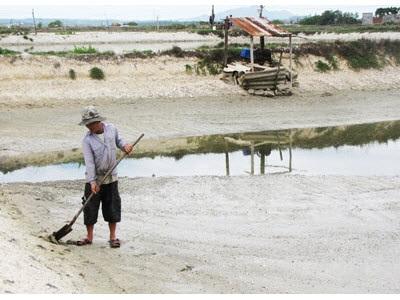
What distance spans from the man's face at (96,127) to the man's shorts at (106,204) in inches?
27.3

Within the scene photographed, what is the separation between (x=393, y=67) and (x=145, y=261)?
92.4 ft

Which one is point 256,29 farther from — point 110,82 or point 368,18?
point 368,18

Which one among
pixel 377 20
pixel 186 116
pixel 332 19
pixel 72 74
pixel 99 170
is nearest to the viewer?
pixel 99 170

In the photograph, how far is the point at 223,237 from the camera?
8.76m

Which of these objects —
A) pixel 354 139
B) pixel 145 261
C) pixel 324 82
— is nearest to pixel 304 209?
pixel 145 261

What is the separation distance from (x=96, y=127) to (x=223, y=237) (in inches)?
94.1

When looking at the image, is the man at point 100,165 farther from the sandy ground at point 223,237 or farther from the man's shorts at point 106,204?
the sandy ground at point 223,237

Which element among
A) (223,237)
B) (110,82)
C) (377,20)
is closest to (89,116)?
(223,237)

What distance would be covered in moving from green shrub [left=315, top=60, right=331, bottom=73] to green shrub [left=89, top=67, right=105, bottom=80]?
10.7 metres

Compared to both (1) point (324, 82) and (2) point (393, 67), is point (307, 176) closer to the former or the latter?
(1) point (324, 82)

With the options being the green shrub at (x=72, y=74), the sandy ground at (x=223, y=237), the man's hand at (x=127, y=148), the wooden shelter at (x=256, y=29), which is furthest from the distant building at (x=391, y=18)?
the man's hand at (x=127, y=148)

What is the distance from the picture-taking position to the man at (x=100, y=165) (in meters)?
7.77

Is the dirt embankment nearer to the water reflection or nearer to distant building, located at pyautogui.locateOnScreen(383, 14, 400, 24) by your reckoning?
the water reflection
